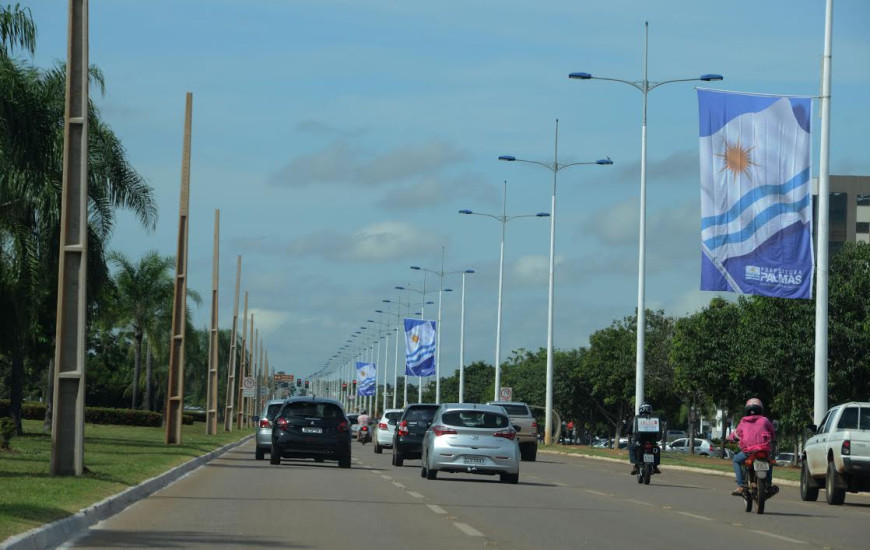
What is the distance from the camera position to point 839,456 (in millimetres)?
24203

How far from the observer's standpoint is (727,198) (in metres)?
31.5

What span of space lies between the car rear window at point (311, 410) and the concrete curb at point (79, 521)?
307 inches

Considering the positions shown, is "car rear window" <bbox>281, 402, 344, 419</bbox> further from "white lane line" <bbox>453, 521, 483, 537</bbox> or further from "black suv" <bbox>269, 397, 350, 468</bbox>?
"white lane line" <bbox>453, 521, 483, 537</bbox>

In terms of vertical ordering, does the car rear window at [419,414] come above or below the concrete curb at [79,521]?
above

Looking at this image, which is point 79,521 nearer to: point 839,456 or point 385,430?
point 839,456

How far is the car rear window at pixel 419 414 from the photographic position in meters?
37.9

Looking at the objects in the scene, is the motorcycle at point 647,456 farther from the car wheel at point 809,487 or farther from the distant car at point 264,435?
the distant car at point 264,435

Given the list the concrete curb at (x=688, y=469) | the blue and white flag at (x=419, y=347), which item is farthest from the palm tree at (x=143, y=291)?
the concrete curb at (x=688, y=469)

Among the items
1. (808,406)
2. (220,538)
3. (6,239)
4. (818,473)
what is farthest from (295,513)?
(808,406)

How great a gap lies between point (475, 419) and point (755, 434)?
752 cm

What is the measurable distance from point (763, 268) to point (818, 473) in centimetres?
667

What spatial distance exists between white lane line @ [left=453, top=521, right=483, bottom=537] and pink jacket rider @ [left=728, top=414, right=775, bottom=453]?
6.57 meters

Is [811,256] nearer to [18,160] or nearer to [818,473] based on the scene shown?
[818,473]

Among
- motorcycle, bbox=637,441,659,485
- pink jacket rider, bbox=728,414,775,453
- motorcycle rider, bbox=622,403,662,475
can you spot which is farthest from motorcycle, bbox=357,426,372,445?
pink jacket rider, bbox=728,414,775,453
